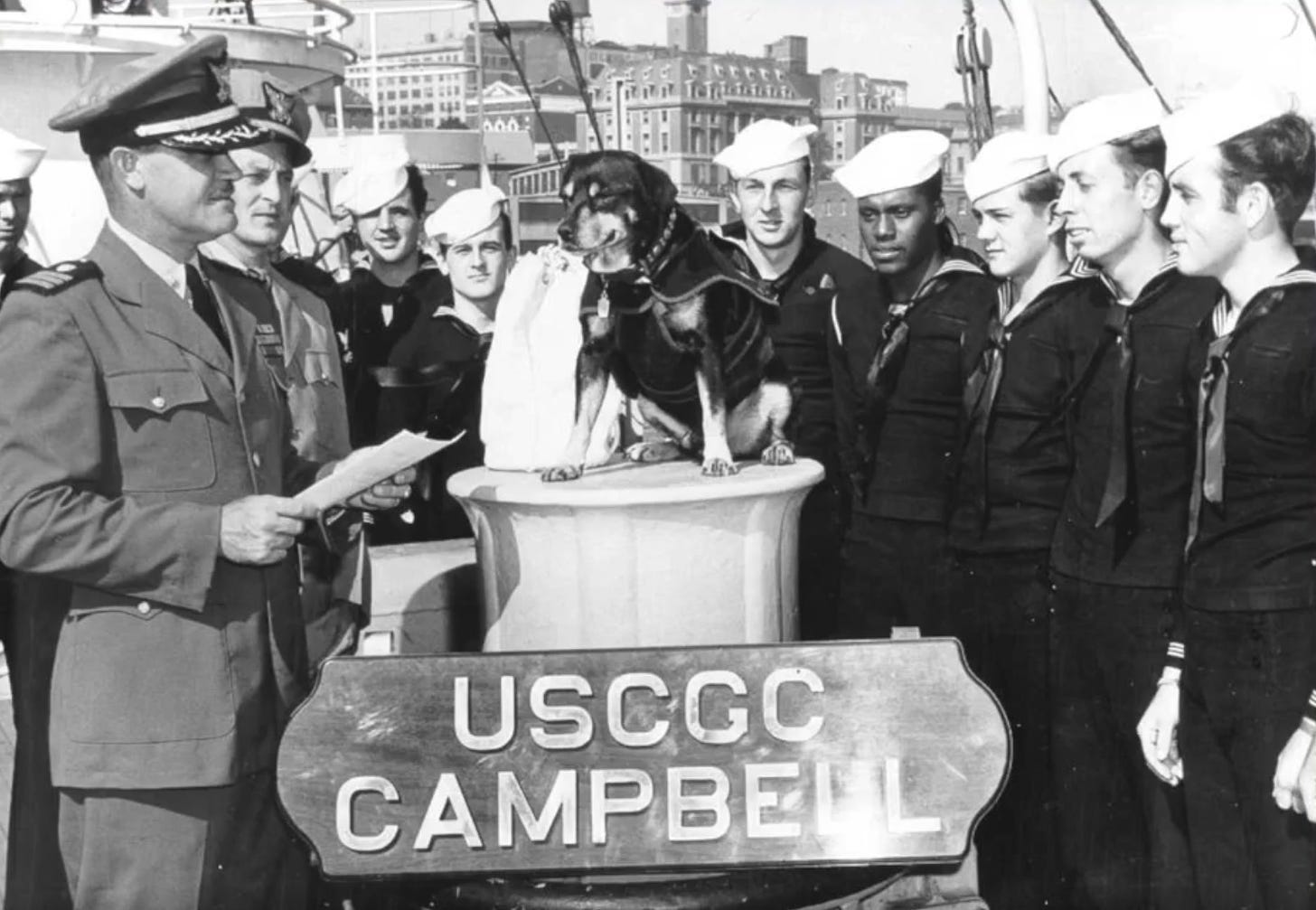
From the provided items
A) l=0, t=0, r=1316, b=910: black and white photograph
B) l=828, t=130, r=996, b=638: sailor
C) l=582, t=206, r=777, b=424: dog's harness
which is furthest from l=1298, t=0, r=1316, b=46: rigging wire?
l=582, t=206, r=777, b=424: dog's harness

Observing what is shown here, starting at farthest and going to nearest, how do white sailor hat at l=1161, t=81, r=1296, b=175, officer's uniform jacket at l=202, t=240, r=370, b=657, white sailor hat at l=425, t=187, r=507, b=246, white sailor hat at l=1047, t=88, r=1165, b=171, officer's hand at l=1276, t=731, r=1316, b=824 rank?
1. white sailor hat at l=425, t=187, r=507, b=246
2. white sailor hat at l=1047, t=88, r=1165, b=171
3. officer's uniform jacket at l=202, t=240, r=370, b=657
4. white sailor hat at l=1161, t=81, r=1296, b=175
5. officer's hand at l=1276, t=731, r=1316, b=824

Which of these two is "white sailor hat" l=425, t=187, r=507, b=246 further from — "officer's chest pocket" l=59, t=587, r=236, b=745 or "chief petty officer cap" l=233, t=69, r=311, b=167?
"officer's chest pocket" l=59, t=587, r=236, b=745

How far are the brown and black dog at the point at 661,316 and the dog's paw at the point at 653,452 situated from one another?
0.25 feet

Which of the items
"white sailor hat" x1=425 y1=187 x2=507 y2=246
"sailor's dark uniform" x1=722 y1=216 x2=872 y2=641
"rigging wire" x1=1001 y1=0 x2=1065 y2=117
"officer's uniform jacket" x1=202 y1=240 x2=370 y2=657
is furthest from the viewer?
"rigging wire" x1=1001 y1=0 x2=1065 y2=117

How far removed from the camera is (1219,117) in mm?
2818

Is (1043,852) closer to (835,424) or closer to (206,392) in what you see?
(835,424)

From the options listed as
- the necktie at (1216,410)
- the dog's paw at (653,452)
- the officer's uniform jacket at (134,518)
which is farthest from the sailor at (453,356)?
the necktie at (1216,410)

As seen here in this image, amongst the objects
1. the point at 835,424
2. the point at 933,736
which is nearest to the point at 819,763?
the point at 933,736

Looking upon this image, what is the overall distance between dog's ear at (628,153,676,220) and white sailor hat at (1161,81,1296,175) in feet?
3.09

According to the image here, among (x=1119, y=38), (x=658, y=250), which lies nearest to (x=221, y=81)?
(x=658, y=250)

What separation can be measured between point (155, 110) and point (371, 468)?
0.71 meters

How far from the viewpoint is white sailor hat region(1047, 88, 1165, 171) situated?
3.34 metres

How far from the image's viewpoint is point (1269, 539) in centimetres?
288

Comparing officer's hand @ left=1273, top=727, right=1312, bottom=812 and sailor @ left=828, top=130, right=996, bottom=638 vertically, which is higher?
sailor @ left=828, top=130, right=996, bottom=638
